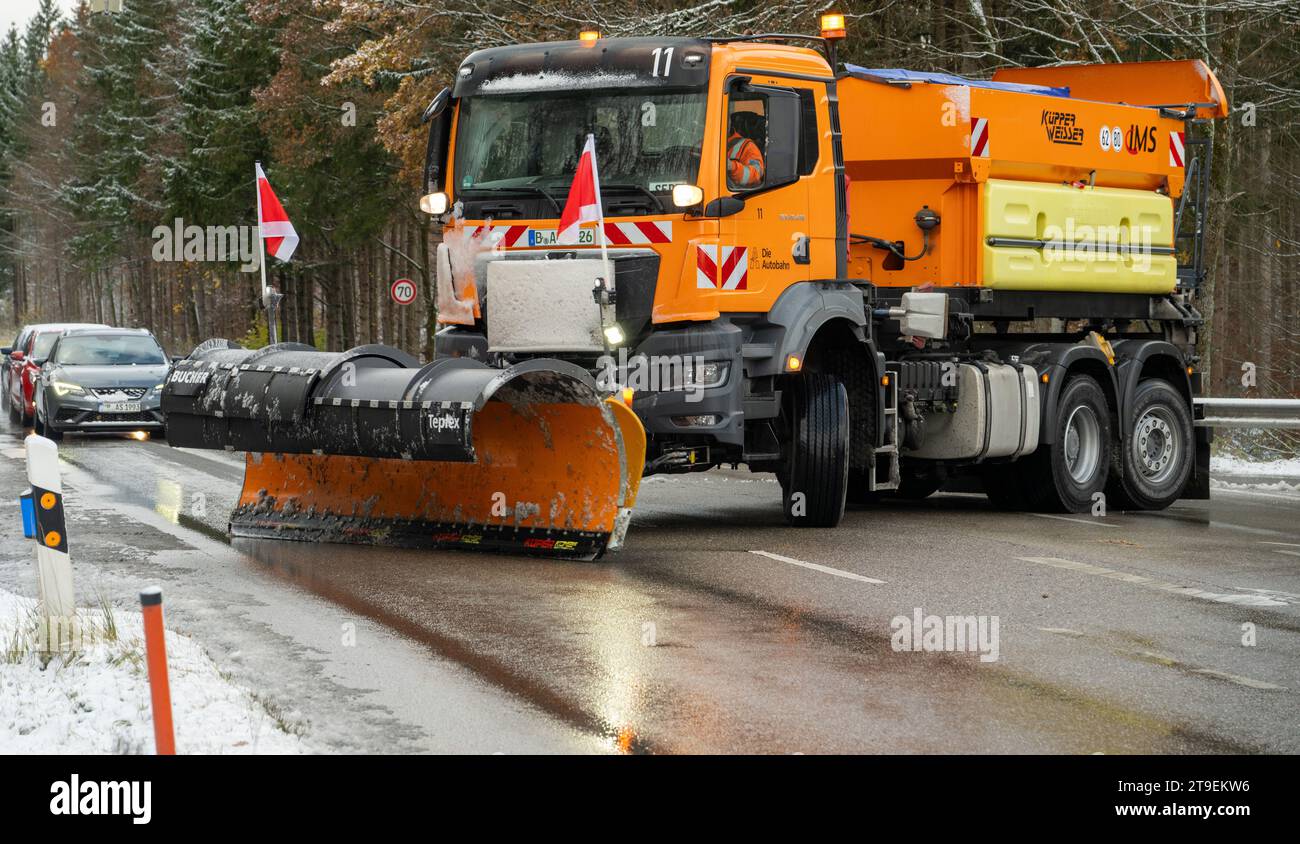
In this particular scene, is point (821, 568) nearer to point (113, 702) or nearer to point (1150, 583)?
point (1150, 583)

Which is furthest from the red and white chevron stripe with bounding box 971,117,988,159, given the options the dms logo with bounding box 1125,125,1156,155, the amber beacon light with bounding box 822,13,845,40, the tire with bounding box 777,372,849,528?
the tire with bounding box 777,372,849,528

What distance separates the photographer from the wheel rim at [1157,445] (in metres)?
15.6

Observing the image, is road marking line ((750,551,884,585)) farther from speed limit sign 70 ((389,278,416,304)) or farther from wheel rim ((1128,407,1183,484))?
speed limit sign 70 ((389,278,416,304))

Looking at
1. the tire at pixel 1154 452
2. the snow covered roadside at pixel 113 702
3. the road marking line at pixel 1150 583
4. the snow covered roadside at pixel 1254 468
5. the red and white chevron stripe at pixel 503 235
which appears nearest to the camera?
the snow covered roadside at pixel 113 702

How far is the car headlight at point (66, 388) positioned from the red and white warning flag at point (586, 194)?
13396 mm

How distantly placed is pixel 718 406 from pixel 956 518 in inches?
140

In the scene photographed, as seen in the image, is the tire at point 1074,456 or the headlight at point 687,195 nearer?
the headlight at point 687,195

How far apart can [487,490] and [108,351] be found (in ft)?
47.9

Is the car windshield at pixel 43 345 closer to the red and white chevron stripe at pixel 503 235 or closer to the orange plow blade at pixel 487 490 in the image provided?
the orange plow blade at pixel 487 490

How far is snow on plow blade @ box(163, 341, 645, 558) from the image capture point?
10.6 metres

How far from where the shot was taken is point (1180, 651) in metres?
8.20

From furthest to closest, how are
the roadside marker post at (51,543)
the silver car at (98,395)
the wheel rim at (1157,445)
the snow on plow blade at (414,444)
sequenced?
the silver car at (98,395) → the wheel rim at (1157,445) → the snow on plow blade at (414,444) → the roadside marker post at (51,543)

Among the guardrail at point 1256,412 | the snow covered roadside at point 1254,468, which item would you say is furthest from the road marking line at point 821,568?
the snow covered roadside at point 1254,468
